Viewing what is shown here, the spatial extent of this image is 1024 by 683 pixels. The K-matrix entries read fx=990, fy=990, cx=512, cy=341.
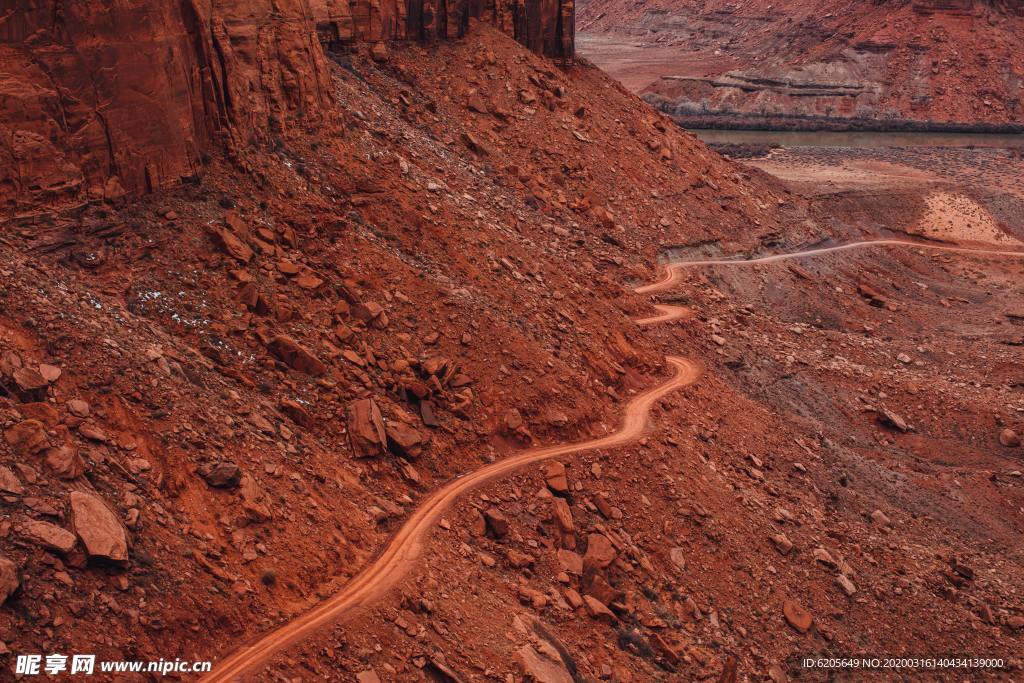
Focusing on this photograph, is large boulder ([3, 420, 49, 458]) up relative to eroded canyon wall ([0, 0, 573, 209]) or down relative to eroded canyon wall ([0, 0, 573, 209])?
down

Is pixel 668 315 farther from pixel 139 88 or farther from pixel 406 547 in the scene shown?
pixel 139 88

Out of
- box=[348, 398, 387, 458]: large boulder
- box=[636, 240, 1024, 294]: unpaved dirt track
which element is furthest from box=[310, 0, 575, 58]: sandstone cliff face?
box=[348, 398, 387, 458]: large boulder

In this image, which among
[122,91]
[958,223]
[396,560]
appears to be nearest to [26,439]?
Answer: [396,560]

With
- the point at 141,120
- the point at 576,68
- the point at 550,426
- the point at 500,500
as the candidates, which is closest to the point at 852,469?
the point at 550,426

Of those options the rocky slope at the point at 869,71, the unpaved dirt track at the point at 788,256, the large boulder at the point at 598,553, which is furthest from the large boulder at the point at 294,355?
the rocky slope at the point at 869,71

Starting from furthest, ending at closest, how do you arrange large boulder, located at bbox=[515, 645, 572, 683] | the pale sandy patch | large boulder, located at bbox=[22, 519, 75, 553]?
the pale sandy patch < large boulder, located at bbox=[515, 645, 572, 683] < large boulder, located at bbox=[22, 519, 75, 553]

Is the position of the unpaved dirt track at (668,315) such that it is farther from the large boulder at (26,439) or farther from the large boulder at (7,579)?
the large boulder at (7,579)

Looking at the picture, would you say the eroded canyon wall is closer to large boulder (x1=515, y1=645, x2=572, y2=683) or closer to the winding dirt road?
Result: the winding dirt road
